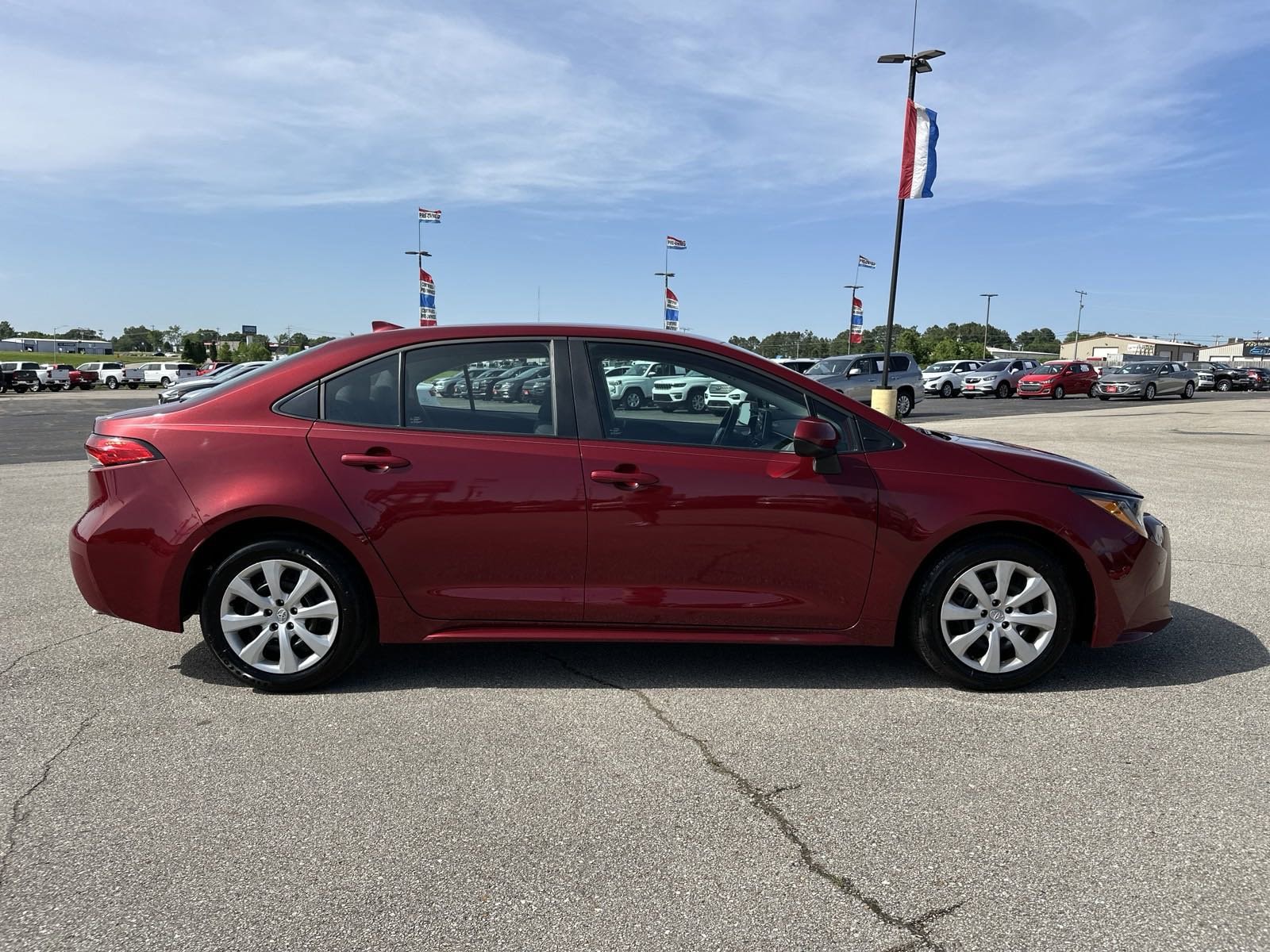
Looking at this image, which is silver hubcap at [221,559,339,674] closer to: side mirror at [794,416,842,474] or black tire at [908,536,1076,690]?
side mirror at [794,416,842,474]

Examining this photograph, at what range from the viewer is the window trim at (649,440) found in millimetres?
4043

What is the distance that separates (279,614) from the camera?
4047 mm

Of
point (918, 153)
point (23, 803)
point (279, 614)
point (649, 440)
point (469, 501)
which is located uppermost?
point (918, 153)

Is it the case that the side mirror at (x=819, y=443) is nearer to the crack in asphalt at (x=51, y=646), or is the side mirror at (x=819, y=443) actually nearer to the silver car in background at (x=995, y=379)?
the crack in asphalt at (x=51, y=646)

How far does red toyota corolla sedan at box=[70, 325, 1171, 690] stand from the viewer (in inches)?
157

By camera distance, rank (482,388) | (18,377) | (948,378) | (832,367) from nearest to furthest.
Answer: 1. (482,388)
2. (832,367)
3. (948,378)
4. (18,377)

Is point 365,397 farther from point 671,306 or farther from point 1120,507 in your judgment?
point 671,306

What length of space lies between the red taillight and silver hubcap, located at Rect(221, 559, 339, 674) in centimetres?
67

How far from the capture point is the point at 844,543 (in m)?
4.01

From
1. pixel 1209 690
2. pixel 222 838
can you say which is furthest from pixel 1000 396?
pixel 222 838

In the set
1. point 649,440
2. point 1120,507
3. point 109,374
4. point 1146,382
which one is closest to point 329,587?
point 649,440

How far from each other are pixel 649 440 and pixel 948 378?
38.8 metres

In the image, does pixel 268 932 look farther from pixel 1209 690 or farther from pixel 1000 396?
pixel 1000 396

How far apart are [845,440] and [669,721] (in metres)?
1.43
